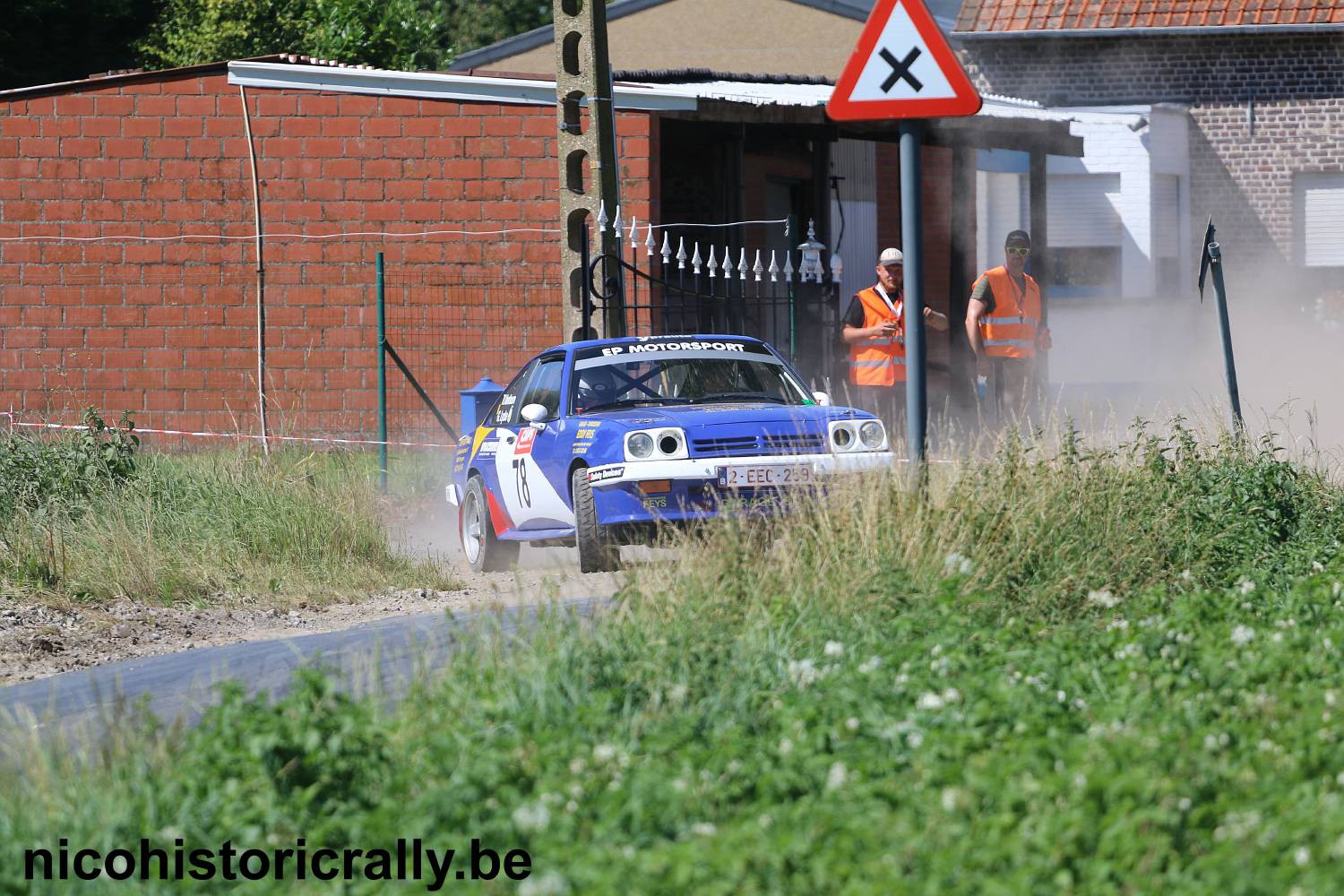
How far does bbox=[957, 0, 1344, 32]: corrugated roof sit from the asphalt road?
2375 centimetres

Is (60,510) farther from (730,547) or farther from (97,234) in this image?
(97,234)

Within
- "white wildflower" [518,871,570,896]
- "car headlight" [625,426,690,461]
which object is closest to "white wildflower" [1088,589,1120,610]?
"car headlight" [625,426,690,461]

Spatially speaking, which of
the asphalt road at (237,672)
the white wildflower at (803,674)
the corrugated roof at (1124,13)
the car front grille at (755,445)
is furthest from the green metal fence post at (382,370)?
the corrugated roof at (1124,13)

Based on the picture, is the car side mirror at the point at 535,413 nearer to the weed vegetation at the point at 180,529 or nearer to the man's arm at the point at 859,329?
the weed vegetation at the point at 180,529

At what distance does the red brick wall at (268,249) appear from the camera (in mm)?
17203

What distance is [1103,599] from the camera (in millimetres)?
6996

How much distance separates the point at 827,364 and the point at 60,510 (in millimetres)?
9740

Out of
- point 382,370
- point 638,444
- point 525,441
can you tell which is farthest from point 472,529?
point 382,370

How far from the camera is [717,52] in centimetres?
3197

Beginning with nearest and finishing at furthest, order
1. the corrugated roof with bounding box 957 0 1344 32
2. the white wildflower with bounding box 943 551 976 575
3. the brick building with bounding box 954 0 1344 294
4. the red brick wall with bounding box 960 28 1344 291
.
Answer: the white wildflower with bounding box 943 551 976 575
the corrugated roof with bounding box 957 0 1344 32
the brick building with bounding box 954 0 1344 294
the red brick wall with bounding box 960 28 1344 291

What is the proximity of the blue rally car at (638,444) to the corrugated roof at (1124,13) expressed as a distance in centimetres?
2027

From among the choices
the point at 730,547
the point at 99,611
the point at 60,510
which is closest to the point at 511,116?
the point at 60,510

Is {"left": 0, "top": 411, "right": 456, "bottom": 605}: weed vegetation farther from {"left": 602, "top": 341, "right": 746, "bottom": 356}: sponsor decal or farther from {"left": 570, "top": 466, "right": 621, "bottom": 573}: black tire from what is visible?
{"left": 602, "top": 341, "right": 746, "bottom": 356}: sponsor decal

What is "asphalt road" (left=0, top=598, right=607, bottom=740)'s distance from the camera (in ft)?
19.7
